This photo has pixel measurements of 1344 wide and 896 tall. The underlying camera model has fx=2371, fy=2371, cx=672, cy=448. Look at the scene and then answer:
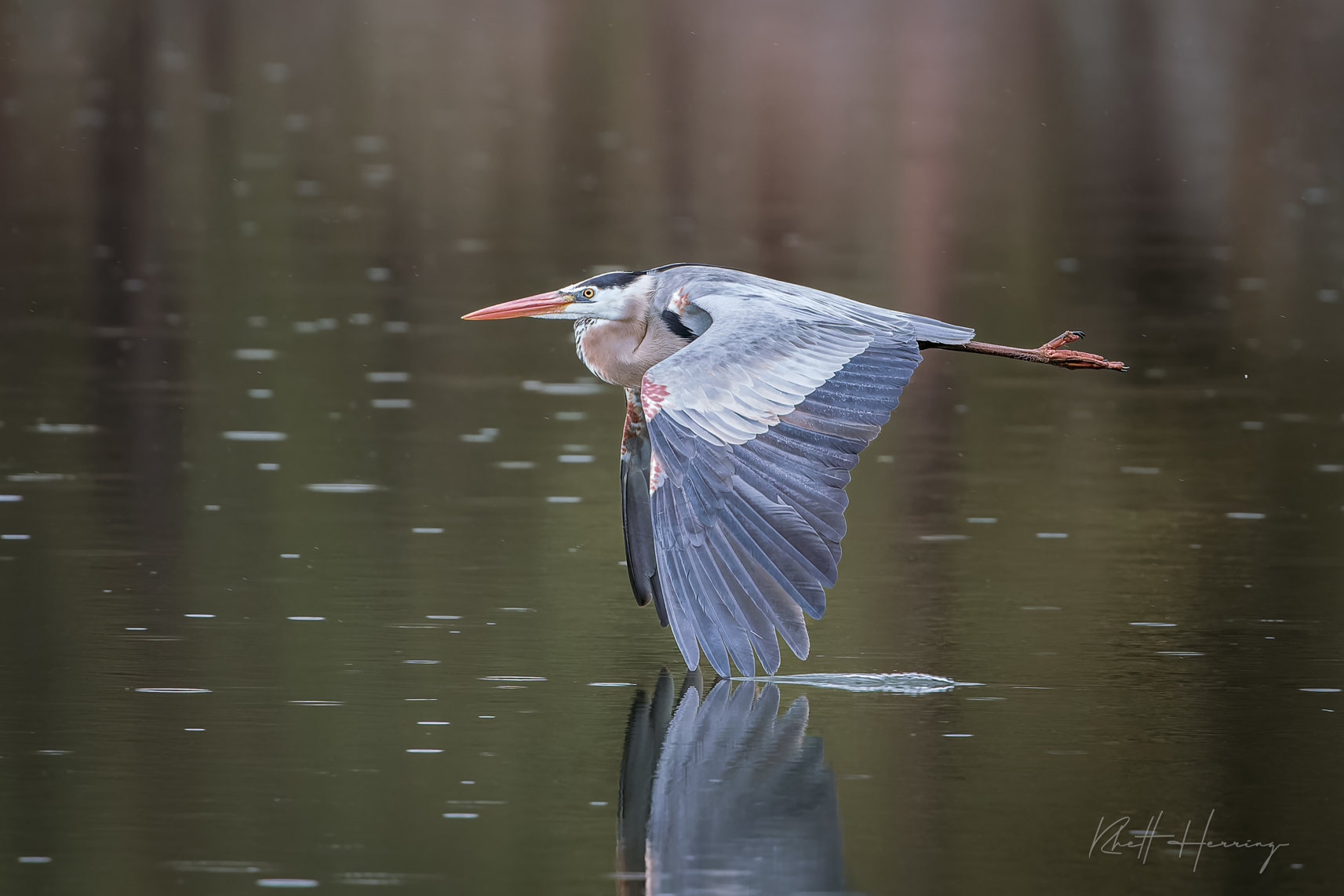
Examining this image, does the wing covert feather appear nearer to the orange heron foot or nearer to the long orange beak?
the long orange beak

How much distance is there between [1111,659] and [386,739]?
289 centimetres

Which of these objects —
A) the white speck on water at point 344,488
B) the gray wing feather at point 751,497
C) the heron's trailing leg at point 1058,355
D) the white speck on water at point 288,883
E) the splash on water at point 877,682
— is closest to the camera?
the white speck on water at point 288,883

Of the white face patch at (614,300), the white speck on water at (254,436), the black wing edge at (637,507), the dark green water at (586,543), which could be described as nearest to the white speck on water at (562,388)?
the dark green water at (586,543)

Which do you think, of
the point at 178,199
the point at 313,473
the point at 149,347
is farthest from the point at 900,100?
the point at 313,473

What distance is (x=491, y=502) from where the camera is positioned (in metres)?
12.0

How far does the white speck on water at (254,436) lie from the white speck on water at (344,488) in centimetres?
125

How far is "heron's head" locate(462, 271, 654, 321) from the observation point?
1055 cm

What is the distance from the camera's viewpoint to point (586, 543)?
1123 cm

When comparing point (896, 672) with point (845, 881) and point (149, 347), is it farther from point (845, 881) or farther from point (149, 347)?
point (149, 347)

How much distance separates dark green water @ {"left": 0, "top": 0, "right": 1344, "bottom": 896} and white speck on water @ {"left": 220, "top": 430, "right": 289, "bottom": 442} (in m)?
0.09

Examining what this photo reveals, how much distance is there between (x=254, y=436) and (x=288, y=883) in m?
7.74

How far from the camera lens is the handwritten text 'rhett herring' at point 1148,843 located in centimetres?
661

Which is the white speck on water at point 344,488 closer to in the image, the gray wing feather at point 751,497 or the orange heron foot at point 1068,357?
the orange heron foot at point 1068,357

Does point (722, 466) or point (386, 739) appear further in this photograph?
point (722, 466)
